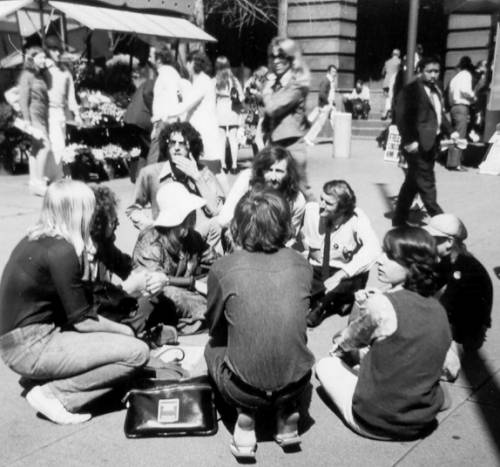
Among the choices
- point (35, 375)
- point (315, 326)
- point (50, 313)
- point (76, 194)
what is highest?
point (76, 194)

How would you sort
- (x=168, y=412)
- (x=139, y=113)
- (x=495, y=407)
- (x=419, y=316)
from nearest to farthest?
(x=419, y=316), (x=168, y=412), (x=495, y=407), (x=139, y=113)

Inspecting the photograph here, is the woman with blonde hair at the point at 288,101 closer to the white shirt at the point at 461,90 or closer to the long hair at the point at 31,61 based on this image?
the long hair at the point at 31,61

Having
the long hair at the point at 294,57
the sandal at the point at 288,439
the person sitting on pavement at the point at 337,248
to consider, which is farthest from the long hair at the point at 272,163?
the sandal at the point at 288,439

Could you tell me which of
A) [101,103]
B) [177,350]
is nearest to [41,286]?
[177,350]

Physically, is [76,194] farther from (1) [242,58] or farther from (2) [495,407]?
(1) [242,58]

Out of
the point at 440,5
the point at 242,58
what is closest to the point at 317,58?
the point at 440,5

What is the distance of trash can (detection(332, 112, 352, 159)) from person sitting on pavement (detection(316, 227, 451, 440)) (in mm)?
10500

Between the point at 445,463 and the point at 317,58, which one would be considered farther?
the point at 317,58

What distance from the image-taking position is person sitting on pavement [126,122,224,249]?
5598 mm

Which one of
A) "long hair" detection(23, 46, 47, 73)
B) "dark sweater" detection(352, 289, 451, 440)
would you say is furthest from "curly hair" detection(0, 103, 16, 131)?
"dark sweater" detection(352, 289, 451, 440)

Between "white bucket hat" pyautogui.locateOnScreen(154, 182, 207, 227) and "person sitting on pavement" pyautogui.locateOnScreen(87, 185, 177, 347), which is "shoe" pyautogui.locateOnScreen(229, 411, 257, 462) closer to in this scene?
"person sitting on pavement" pyautogui.locateOnScreen(87, 185, 177, 347)

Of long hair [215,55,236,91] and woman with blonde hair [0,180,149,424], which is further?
long hair [215,55,236,91]

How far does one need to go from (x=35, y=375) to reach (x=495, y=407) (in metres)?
2.37

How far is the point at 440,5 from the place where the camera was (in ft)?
75.9
